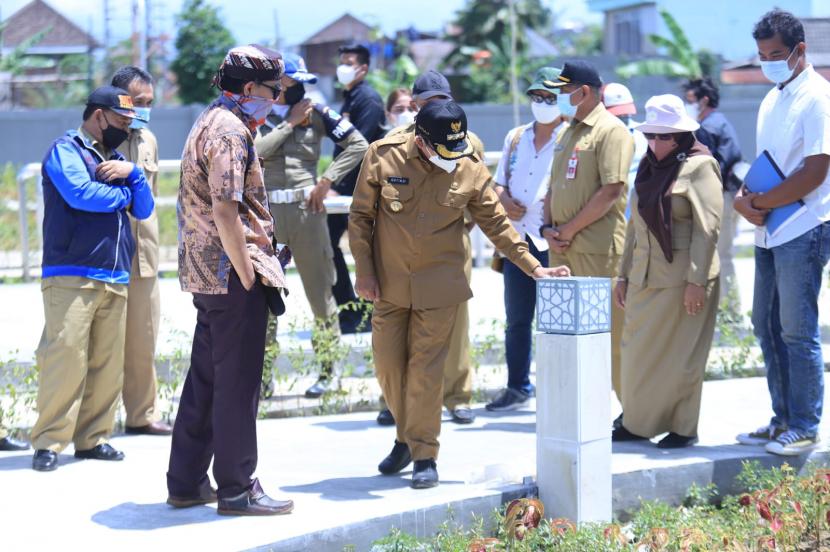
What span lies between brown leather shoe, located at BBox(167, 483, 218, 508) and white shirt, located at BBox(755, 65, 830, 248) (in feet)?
10.4

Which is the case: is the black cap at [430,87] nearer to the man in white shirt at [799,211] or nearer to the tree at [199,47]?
the man in white shirt at [799,211]

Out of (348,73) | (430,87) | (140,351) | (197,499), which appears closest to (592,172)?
(430,87)

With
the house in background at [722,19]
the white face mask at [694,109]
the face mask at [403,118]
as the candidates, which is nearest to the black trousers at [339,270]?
the face mask at [403,118]

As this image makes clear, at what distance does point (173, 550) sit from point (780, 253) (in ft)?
11.4

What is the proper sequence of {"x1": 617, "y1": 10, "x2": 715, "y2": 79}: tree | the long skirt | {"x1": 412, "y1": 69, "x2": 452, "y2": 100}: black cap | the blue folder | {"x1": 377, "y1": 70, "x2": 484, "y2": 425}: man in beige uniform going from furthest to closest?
{"x1": 617, "y1": 10, "x2": 715, "y2": 79}: tree
{"x1": 377, "y1": 70, "x2": 484, "y2": 425}: man in beige uniform
{"x1": 412, "y1": 69, "x2": 452, "y2": 100}: black cap
the long skirt
the blue folder

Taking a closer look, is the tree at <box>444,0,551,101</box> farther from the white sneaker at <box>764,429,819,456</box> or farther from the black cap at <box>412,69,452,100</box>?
the white sneaker at <box>764,429,819,456</box>

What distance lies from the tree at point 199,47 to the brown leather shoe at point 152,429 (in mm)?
41514

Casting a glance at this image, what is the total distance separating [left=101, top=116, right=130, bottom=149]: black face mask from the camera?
6215 millimetres

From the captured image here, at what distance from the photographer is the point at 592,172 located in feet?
23.3

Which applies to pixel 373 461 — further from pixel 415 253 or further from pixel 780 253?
pixel 780 253

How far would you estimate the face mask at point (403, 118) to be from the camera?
343 inches

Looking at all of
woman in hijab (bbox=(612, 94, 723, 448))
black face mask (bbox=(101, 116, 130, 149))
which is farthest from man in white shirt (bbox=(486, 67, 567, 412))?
black face mask (bbox=(101, 116, 130, 149))

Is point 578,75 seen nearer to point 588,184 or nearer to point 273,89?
point 588,184

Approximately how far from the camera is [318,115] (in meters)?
7.99
